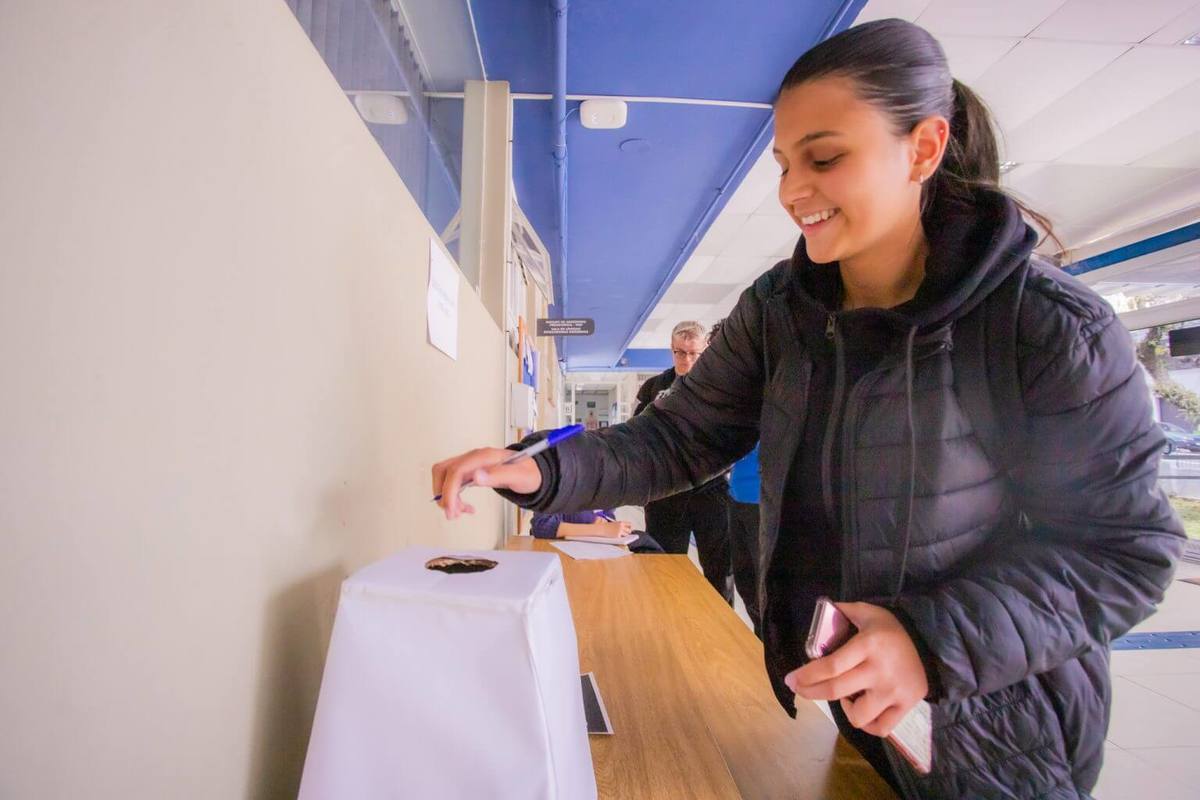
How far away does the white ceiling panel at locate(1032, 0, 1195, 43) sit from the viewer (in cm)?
223

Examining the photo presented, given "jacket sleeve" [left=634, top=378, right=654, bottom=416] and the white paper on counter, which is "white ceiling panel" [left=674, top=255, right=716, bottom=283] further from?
the white paper on counter

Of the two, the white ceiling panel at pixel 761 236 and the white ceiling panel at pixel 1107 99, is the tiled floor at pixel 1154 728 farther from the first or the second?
the white ceiling panel at pixel 761 236

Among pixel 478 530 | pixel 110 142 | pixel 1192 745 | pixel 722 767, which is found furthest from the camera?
pixel 1192 745

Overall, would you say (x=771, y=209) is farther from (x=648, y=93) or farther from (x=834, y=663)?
(x=834, y=663)

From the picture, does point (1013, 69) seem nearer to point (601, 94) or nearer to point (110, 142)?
point (601, 94)

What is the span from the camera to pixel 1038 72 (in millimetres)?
2664

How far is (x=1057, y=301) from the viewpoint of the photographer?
557 mm

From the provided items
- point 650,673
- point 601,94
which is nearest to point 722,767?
point 650,673

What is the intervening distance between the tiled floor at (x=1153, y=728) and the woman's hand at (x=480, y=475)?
64.5 inches

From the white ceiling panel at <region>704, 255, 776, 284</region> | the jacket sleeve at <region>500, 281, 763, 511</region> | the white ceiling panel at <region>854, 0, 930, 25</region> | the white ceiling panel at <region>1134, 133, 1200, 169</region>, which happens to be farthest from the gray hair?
the white ceiling panel at <region>1134, 133, 1200, 169</region>

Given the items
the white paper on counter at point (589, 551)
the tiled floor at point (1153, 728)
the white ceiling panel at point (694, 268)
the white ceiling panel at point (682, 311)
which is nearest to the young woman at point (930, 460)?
the white paper on counter at point (589, 551)

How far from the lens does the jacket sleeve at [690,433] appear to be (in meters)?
0.80

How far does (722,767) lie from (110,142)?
820 mm

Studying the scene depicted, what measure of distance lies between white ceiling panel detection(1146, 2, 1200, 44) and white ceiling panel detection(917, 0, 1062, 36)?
60 centimetres
